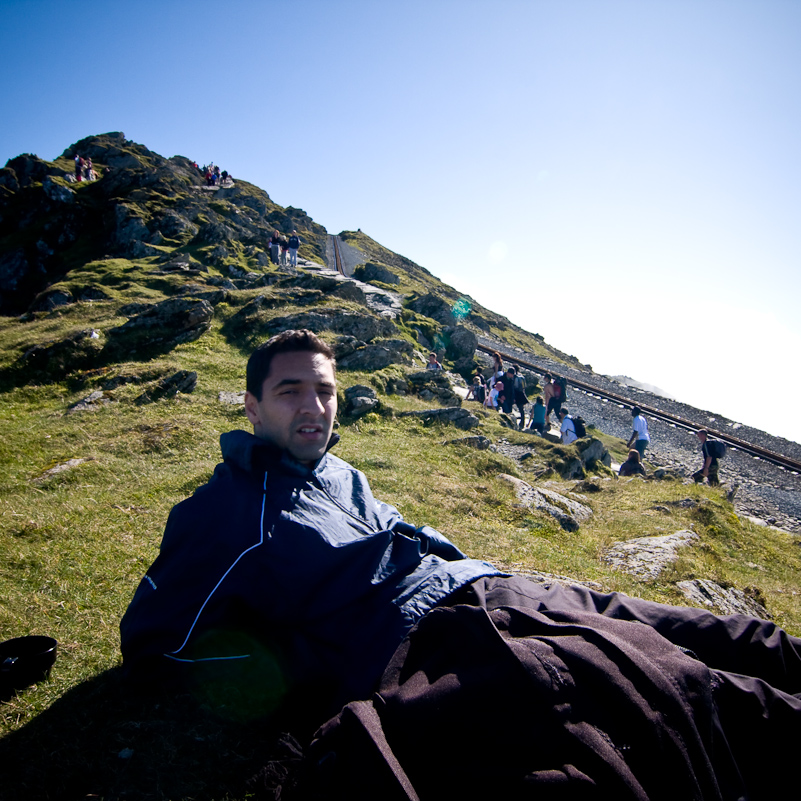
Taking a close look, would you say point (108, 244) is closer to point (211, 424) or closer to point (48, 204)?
point (48, 204)

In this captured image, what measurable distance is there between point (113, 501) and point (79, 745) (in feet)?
13.7

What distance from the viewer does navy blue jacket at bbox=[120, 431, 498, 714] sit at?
7.73 feet

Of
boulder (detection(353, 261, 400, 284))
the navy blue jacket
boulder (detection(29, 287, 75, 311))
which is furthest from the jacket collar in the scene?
boulder (detection(353, 261, 400, 284))

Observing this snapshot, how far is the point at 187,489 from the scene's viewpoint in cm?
650

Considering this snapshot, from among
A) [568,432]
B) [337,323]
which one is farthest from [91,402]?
[568,432]

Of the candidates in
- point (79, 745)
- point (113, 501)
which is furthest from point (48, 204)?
point (79, 745)

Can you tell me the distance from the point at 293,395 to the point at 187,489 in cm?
432

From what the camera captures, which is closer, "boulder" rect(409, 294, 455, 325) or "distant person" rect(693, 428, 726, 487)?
"distant person" rect(693, 428, 726, 487)

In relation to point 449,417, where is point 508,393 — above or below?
above

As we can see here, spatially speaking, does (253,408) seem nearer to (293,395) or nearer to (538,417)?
(293,395)

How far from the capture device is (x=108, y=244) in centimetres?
3094

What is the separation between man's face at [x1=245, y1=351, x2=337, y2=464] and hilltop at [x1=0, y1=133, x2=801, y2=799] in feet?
5.25

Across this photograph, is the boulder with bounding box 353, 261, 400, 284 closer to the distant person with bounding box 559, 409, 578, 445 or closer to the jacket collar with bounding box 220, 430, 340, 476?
the distant person with bounding box 559, 409, 578, 445

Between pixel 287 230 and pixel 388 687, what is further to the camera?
pixel 287 230
